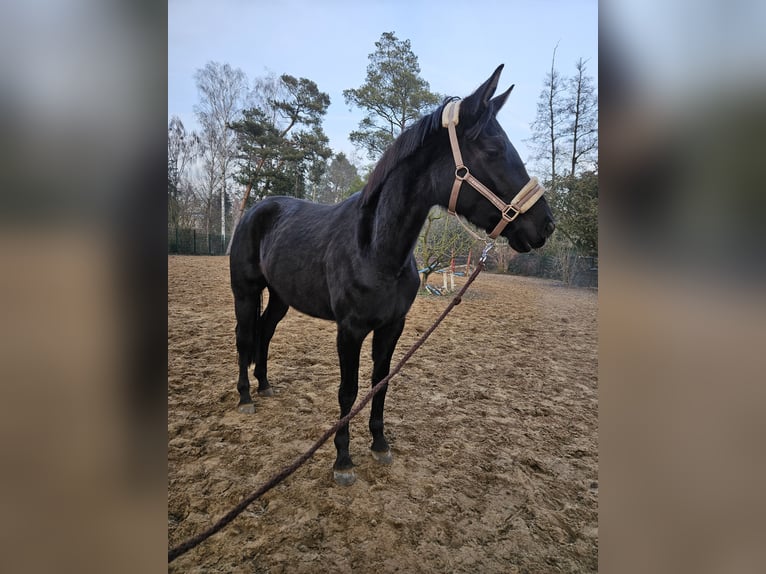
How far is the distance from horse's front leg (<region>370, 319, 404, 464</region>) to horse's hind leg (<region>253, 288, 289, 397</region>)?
1471 millimetres

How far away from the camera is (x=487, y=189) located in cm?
186

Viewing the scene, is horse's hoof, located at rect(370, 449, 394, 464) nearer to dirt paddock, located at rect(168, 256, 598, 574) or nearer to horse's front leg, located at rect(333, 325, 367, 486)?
dirt paddock, located at rect(168, 256, 598, 574)

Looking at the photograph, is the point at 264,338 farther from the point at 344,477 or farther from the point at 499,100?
the point at 499,100

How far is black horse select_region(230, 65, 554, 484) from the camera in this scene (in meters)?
1.85

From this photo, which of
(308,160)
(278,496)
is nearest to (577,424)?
(278,496)

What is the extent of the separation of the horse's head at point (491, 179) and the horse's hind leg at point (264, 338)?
234cm

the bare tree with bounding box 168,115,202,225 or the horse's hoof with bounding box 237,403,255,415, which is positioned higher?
the bare tree with bounding box 168,115,202,225

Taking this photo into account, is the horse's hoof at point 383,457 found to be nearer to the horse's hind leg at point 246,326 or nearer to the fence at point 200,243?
the horse's hind leg at point 246,326

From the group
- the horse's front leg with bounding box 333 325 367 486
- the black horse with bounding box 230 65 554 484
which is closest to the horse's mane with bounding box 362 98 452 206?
the black horse with bounding box 230 65 554 484

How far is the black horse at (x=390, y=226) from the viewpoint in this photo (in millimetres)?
1853

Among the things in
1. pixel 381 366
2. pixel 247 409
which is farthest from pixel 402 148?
pixel 247 409

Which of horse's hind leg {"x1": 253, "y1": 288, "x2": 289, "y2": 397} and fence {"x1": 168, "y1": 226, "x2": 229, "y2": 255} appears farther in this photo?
fence {"x1": 168, "y1": 226, "x2": 229, "y2": 255}
